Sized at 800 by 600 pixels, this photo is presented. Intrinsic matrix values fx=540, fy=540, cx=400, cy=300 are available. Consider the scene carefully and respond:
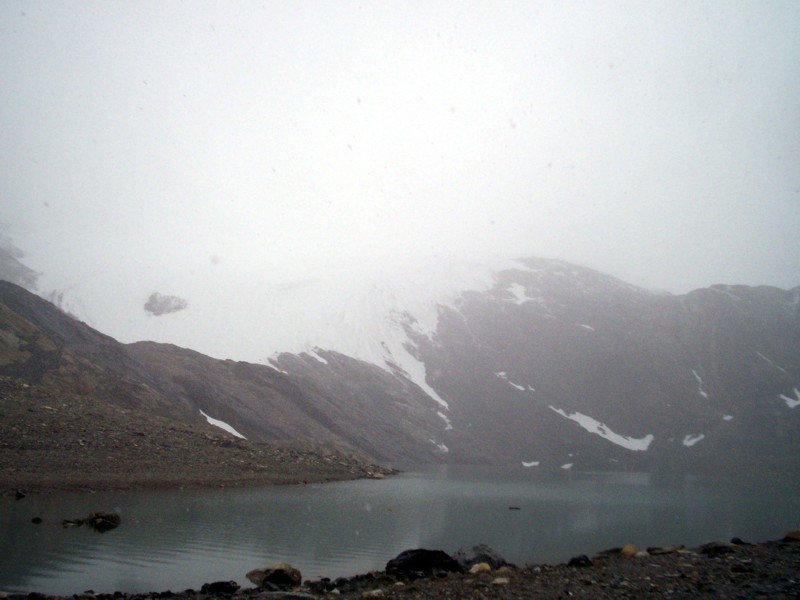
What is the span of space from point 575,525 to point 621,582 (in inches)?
692

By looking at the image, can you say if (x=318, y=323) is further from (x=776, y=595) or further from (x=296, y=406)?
(x=776, y=595)

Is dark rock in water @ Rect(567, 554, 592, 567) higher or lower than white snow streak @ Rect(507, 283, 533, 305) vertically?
lower

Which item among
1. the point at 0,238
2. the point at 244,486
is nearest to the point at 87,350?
the point at 244,486

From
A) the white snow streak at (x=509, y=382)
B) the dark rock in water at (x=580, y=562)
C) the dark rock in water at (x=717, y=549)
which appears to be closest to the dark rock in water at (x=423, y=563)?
the dark rock in water at (x=580, y=562)

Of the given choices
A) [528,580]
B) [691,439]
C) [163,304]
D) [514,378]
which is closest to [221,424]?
[528,580]

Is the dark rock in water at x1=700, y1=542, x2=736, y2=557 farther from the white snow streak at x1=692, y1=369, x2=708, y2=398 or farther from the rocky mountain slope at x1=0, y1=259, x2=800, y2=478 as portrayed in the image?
the white snow streak at x1=692, y1=369, x2=708, y2=398

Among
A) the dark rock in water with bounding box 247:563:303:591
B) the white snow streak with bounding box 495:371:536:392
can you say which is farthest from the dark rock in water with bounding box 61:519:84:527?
the white snow streak with bounding box 495:371:536:392

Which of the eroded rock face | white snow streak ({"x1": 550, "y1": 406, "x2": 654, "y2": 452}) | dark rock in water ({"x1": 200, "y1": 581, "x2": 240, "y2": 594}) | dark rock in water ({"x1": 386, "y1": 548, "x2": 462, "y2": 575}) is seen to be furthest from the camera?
the eroded rock face

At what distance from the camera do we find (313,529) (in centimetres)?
2317

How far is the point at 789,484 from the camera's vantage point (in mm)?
67500

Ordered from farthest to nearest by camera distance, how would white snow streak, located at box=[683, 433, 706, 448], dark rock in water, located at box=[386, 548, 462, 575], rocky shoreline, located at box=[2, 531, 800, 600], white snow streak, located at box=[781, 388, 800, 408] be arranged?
white snow streak, located at box=[781, 388, 800, 408], white snow streak, located at box=[683, 433, 706, 448], dark rock in water, located at box=[386, 548, 462, 575], rocky shoreline, located at box=[2, 531, 800, 600]

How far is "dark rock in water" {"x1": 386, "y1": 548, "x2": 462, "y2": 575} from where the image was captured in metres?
16.1

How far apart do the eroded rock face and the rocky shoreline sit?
117 m

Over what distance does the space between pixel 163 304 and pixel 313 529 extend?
373ft
